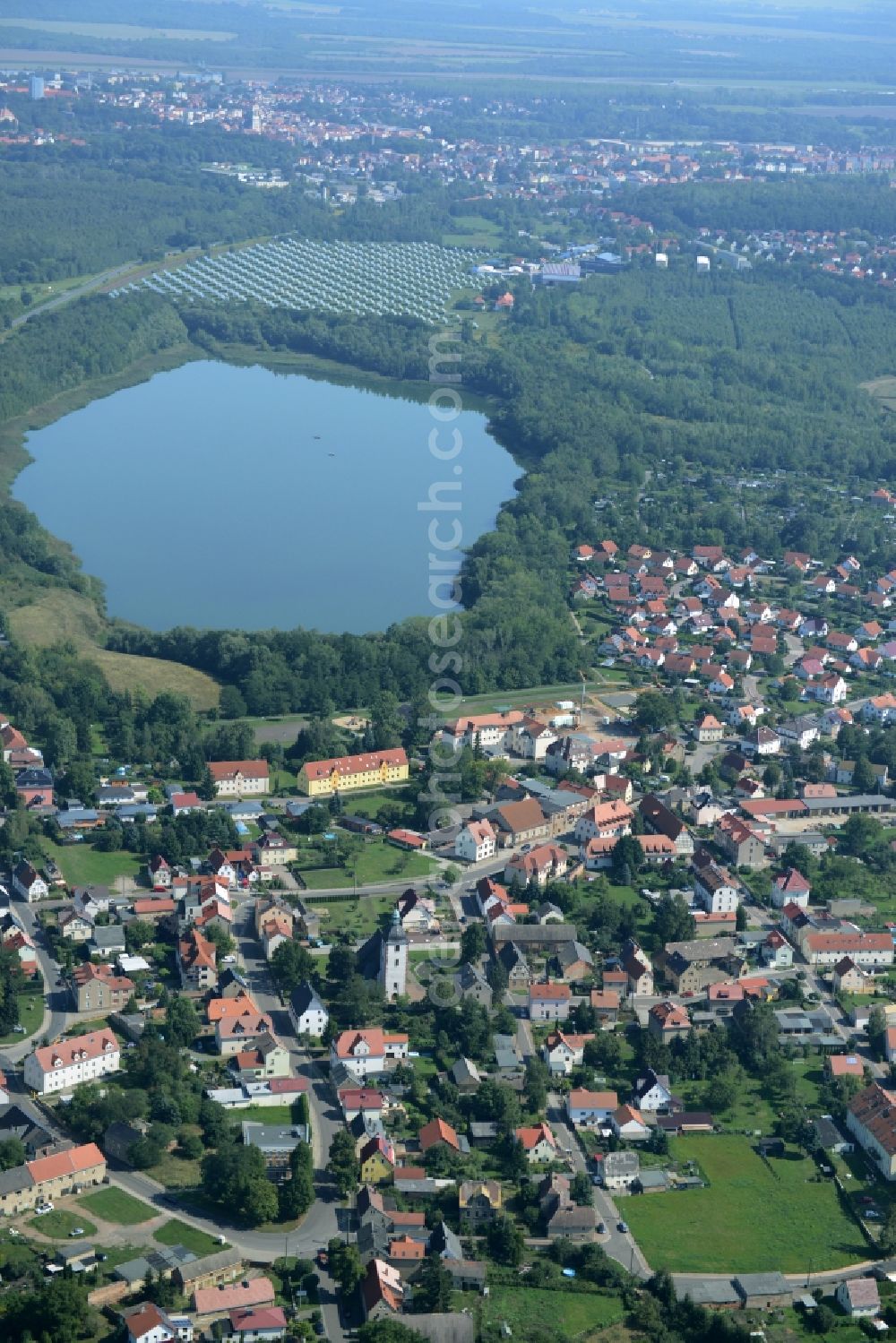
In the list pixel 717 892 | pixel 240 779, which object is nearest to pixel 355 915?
pixel 240 779

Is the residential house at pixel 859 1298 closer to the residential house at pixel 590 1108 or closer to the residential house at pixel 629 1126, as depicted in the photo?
the residential house at pixel 629 1126

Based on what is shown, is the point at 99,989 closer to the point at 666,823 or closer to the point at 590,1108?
the point at 590,1108

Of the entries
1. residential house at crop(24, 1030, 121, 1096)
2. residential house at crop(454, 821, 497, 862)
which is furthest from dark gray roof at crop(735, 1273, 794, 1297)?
residential house at crop(454, 821, 497, 862)

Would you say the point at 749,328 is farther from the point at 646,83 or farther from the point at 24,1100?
the point at 646,83

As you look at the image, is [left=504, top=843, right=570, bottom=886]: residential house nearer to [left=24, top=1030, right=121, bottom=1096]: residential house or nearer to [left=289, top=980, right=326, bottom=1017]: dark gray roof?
[left=289, top=980, right=326, bottom=1017]: dark gray roof

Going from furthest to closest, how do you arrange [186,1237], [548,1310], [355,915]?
[355,915] → [186,1237] → [548,1310]

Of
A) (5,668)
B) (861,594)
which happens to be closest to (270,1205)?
(5,668)

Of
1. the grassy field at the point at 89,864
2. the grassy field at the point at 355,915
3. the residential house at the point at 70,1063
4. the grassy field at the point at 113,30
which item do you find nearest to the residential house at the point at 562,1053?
the grassy field at the point at 355,915
